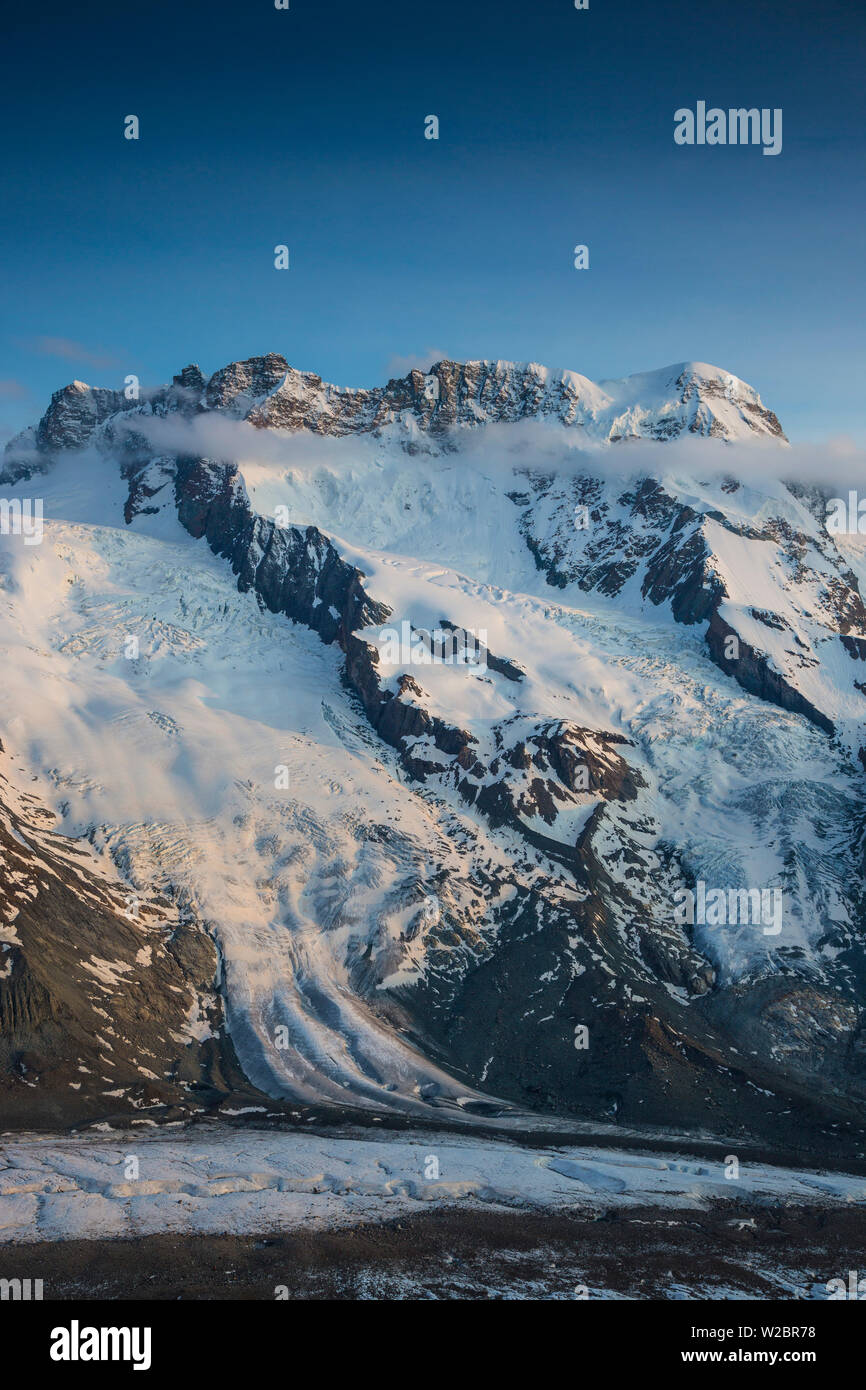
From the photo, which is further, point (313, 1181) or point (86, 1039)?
point (86, 1039)

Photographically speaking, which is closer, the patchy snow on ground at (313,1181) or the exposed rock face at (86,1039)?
the patchy snow on ground at (313,1181)

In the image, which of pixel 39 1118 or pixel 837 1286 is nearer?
pixel 837 1286

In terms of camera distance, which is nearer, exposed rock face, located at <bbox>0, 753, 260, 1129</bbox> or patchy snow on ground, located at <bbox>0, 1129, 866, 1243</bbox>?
patchy snow on ground, located at <bbox>0, 1129, 866, 1243</bbox>

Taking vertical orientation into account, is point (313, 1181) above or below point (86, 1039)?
above
